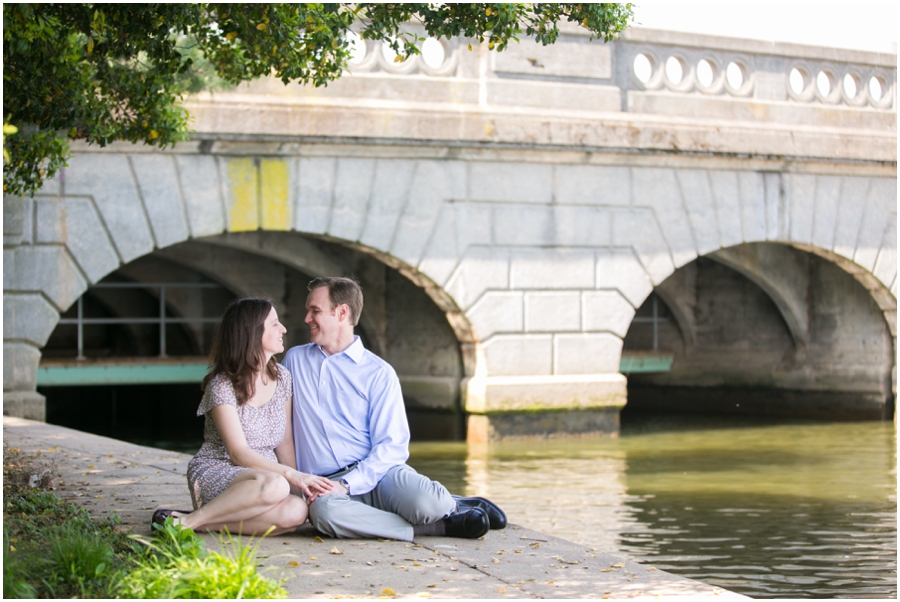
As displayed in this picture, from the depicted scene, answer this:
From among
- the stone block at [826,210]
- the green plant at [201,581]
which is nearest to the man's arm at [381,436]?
the green plant at [201,581]

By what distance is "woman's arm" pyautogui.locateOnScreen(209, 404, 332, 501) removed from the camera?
5.20 metres

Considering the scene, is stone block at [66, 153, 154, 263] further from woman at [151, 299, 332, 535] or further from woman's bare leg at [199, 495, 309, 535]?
woman's bare leg at [199, 495, 309, 535]

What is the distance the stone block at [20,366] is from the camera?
36.8ft

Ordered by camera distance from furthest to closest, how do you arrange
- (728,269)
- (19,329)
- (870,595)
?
(728,269) < (19,329) < (870,595)

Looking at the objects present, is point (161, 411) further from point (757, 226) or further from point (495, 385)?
point (757, 226)

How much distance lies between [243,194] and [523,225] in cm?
326

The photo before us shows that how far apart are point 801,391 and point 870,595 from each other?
1166 centimetres

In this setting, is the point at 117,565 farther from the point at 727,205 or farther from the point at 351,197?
the point at 727,205

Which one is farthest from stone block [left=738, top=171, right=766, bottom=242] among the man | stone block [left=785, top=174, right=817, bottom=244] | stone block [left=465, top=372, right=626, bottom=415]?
the man

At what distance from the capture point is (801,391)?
17.6 m

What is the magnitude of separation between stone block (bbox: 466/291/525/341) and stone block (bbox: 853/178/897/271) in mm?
5046

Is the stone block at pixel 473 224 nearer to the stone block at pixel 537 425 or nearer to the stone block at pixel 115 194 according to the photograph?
the stone block at pixel 537 425

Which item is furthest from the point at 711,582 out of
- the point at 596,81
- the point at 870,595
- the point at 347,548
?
the point at 596,81

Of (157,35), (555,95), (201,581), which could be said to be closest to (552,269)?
(555,95)
